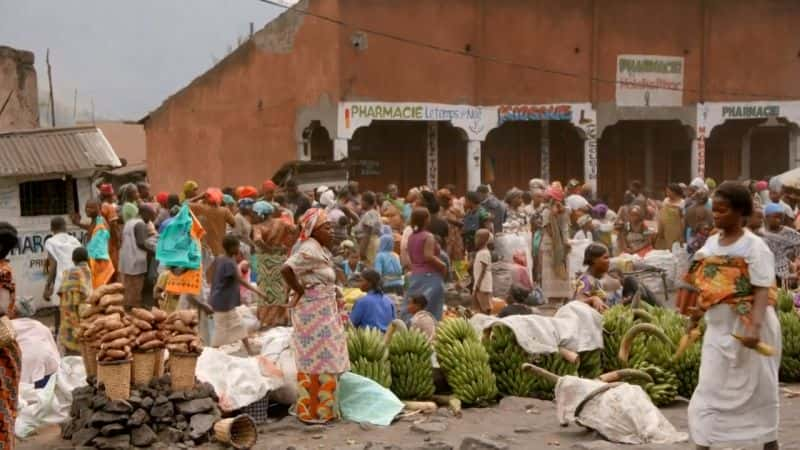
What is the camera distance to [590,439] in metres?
8.07

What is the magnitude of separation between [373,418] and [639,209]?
984 cm

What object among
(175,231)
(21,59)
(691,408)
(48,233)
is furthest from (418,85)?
(691,408)

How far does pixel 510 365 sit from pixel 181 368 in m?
2.64

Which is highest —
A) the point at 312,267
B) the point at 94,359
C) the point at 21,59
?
the point at 21,59

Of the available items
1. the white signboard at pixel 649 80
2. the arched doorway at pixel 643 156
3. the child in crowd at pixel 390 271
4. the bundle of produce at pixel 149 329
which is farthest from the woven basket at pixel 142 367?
the arched doorway at pixel 643 156

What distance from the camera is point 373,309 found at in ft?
32.8

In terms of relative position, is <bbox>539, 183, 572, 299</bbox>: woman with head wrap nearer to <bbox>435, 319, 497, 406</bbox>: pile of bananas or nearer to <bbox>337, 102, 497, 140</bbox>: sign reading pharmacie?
<bbox>435, 319, 497, 406</bbox>: pile of bananas

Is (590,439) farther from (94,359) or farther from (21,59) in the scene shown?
(21,59)

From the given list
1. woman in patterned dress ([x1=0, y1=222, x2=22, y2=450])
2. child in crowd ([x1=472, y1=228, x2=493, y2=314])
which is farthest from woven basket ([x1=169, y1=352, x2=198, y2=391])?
child in crowd ([x1=472, y1=228, x2=493, y2=314])

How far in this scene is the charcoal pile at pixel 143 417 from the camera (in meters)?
8.05

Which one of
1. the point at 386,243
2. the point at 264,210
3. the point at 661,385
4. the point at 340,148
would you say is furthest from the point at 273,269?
the point at 340,148

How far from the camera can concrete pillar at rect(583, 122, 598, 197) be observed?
97.7 ft

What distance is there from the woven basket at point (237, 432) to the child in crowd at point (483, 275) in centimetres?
543

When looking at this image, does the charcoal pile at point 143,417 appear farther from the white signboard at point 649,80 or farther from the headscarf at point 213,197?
the white signboard at point 649,80
